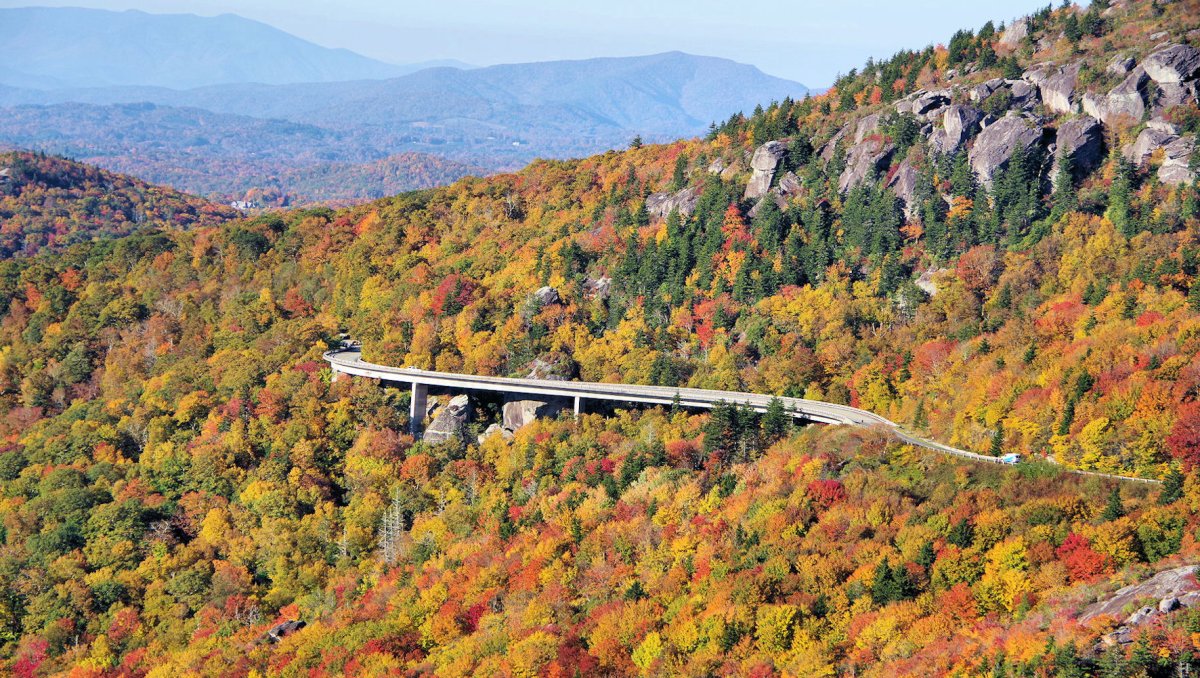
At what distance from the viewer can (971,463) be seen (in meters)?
71.6

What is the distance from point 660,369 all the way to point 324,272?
45735 millimetres

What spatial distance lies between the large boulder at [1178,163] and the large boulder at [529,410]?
52405 millimetres

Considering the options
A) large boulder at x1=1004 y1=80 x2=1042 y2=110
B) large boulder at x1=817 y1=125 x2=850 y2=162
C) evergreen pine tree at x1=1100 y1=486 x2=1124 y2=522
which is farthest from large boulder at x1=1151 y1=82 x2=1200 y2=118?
evergreen pine tree at x1=1100 y1=486 x2=1124 y2=522

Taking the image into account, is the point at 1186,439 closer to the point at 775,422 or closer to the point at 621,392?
the point at 775,422

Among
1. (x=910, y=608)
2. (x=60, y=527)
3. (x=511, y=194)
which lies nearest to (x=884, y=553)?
(x=910, y=608)

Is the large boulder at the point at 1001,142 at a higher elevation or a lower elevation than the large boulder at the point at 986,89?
lower

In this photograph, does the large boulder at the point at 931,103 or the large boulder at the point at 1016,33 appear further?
the large boulder at the point at 1016,33

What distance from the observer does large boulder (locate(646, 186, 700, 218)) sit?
4628 inches

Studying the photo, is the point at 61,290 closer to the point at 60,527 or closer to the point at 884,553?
the point at 60,527

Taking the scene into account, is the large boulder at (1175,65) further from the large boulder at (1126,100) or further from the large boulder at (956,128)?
the large boulder at (956,128)

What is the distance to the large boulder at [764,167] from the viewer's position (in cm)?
11431

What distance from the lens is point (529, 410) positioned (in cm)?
9650

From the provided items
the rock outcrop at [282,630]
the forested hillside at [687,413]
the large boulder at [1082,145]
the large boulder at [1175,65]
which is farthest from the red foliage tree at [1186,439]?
the rock outcrop at [282,630]

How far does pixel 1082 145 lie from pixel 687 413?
41700mm
